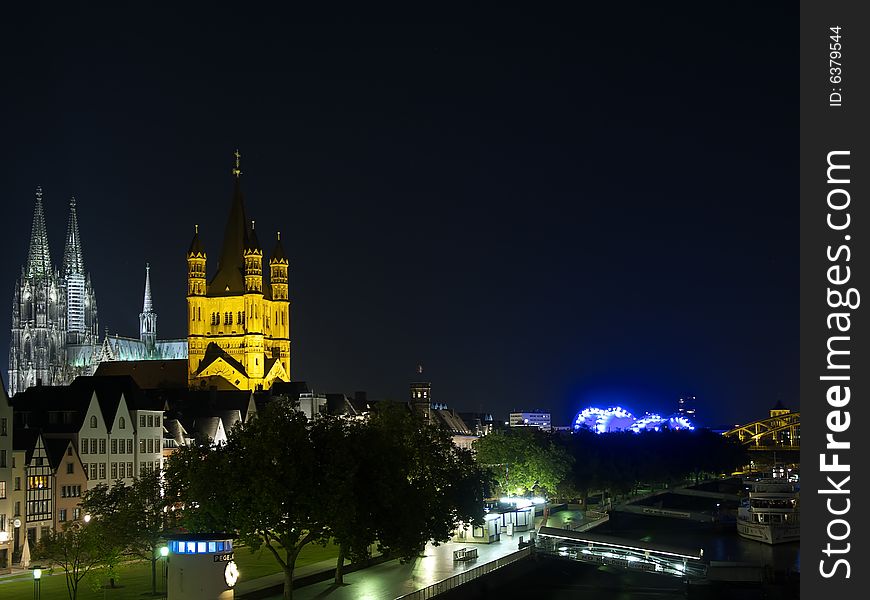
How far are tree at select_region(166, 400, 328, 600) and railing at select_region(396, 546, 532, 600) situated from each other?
6.01 metres

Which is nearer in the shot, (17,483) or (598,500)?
(17,483)

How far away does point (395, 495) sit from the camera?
77.4 meters

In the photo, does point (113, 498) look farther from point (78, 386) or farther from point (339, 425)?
point (78, 386)

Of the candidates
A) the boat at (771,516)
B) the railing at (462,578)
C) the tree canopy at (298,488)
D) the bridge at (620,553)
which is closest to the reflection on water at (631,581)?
the boat at (771,516)

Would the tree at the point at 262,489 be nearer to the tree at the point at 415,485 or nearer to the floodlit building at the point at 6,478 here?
the tree at the point at 415,485

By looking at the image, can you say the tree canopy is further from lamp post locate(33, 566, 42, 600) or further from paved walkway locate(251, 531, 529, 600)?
lamp post locate(33, 566, 42, 600)

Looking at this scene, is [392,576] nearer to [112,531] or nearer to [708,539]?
[112,531]

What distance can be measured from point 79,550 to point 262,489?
9.46 metres

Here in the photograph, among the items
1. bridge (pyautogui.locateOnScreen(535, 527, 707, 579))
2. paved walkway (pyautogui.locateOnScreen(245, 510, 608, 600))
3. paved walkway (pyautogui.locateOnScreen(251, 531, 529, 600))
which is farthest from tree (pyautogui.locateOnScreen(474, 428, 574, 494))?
paved walkway (pyautogui.locateOnScreen(251, 531, 529, 600))

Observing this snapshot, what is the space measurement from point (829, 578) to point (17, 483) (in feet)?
204

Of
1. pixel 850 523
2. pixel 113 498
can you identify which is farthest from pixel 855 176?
pixel 113 498

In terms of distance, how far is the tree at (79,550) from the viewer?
6925cm

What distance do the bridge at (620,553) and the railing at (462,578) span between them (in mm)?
5416

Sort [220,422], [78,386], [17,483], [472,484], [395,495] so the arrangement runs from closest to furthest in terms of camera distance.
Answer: [395,495] < [17,483] < [472,484] < [78,386] < [220,422]
